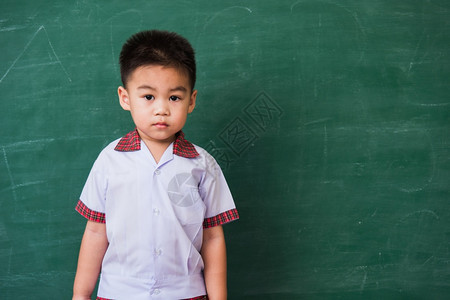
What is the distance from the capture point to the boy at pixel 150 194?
3.69 ft

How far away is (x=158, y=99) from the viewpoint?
1.12 metres

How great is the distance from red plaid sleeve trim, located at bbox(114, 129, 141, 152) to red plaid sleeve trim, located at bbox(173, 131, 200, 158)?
4.2 inches

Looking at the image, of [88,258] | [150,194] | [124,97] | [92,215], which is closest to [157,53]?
[124,97]

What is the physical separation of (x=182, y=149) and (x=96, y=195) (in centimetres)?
28

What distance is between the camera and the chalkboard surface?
1609mm

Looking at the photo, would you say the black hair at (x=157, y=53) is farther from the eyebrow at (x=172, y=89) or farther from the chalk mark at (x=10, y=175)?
the chalk mark at (x=10, y=175)

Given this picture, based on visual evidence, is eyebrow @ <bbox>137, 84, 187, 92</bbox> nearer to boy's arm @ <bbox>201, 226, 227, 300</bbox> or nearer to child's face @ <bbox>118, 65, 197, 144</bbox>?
child's face @ <bbox>118, 65, 197, 144</bbox>

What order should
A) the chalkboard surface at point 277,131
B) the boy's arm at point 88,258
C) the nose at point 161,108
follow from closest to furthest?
the nose at point 161,108 → the boy's arm at point 88,258 → the chalkboard surface at point 277,131

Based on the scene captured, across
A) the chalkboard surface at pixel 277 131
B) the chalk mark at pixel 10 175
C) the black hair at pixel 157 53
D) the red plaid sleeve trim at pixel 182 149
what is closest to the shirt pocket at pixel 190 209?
the red plaid sleeve trim at pixel 182 149

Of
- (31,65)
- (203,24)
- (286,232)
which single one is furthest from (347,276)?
(31,65)

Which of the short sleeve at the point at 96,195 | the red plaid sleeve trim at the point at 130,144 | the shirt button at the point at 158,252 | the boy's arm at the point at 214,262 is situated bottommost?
the boy's arm at the point at 214,262

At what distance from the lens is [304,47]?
168cm

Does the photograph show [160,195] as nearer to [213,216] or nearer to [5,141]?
[213,216]

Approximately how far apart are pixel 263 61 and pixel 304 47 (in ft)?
0.59
